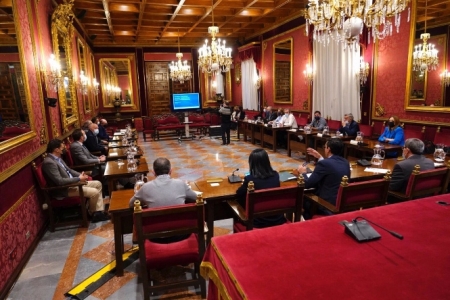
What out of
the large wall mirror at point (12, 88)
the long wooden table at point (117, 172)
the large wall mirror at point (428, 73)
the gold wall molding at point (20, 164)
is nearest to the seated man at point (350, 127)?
the large wall mirror at point (428, 73)

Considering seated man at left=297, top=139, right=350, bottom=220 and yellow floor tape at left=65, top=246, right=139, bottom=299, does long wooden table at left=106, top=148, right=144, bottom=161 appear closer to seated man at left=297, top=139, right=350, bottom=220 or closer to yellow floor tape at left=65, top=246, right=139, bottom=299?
yellow floor tape at left=65, top=246, right=139, bottom=299

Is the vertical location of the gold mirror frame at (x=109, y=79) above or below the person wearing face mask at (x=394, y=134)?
above

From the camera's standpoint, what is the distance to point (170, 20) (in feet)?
30.2

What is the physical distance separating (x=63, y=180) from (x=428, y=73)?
239 inches

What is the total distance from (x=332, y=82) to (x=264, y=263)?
285 inches

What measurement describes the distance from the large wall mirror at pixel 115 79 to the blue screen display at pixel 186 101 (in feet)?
6.00

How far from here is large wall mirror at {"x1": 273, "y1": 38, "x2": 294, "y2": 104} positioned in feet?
31.7

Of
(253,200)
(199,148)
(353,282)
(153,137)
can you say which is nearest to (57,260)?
(253,200)

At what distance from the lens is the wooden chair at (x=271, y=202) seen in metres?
2.46

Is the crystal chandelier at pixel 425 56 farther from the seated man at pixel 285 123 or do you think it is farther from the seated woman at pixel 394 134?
the seated man at pixel 285 123

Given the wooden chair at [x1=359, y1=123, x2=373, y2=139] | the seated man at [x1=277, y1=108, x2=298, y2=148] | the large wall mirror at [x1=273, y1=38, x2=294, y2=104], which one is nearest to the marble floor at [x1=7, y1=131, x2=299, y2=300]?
the wooden chair at [x1=359, y1=123, x2=373, y2=139]

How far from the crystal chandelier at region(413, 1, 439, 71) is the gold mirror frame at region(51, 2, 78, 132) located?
6.31m

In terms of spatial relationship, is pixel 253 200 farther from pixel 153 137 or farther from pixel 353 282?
pixel 153 137

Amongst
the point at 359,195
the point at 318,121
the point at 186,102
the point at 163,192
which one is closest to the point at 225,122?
the point at 318,121
